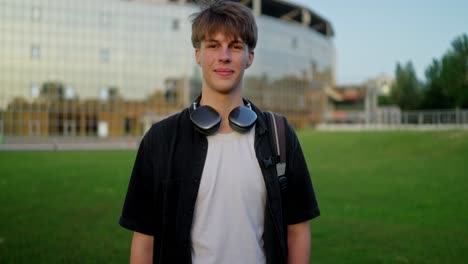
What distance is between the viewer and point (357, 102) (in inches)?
4026

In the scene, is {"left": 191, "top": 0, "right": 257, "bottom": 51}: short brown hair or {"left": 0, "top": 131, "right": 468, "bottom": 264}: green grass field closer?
{"left": 191, "top": 0, "right": 257, "bottom": 51}: short brown hair

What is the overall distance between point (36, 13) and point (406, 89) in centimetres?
4857

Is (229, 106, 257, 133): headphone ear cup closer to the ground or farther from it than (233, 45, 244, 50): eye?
closer to the ground

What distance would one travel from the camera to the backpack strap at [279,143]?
253cm

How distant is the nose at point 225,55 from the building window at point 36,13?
64.5 metres

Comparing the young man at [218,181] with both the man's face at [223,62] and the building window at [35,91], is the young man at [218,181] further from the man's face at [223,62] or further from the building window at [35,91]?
the building window at [35,91]

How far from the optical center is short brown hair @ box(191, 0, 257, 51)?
2.55m

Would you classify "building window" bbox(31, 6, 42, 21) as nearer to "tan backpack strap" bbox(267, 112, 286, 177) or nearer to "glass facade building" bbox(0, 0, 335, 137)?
"glass facade building" bbox(0, 0, 335, 137)

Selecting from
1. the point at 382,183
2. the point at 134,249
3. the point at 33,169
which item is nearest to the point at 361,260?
the point at 134,249

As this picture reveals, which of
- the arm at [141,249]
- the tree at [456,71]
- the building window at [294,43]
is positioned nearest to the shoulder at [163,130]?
the arm at [141,249]

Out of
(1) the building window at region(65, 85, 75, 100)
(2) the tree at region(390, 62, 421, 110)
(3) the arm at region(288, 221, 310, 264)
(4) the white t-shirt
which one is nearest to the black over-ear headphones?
(4) the white t-shirt

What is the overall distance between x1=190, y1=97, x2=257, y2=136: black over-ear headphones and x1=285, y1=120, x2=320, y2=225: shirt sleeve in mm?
257

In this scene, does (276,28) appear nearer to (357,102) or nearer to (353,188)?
(357,102)

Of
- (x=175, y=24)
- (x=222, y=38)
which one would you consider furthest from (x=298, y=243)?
(x=175, y=24)
